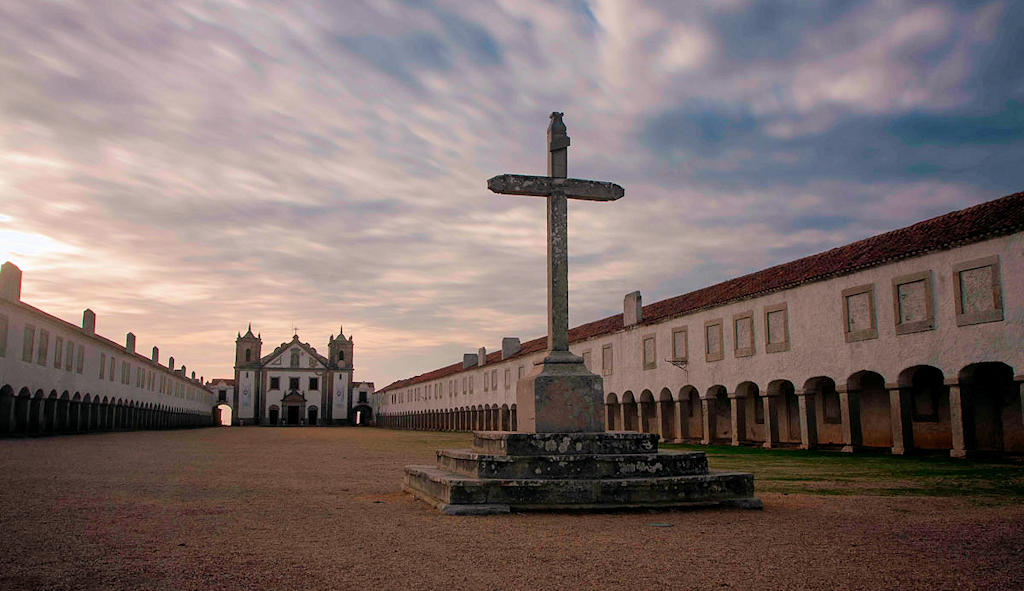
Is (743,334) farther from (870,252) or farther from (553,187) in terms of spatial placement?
(553,187)

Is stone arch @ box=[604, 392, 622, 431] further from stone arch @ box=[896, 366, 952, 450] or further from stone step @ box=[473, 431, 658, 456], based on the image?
stone step @ box=[473, 431, 658, 456]

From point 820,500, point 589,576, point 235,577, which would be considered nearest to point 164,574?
point 235,577

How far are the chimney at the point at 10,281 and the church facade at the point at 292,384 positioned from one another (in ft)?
180

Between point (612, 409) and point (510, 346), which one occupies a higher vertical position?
point (510, 346)

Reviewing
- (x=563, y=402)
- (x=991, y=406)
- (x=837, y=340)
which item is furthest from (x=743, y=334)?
(x=563, y=402)

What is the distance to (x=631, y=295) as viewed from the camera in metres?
32.2

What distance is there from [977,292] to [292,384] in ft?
254

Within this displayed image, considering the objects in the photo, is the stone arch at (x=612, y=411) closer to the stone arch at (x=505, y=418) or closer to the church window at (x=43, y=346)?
the stone arch at (x=505, y=418)

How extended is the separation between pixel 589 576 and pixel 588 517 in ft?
8.02

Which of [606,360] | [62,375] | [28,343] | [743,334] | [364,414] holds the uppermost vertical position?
[28,343]

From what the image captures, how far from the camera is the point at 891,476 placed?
12094 millimetres

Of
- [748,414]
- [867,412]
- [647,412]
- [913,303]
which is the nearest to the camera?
[913,303]

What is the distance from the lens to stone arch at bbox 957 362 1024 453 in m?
17.0

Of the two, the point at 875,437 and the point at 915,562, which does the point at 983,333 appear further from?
the point at 915,562
